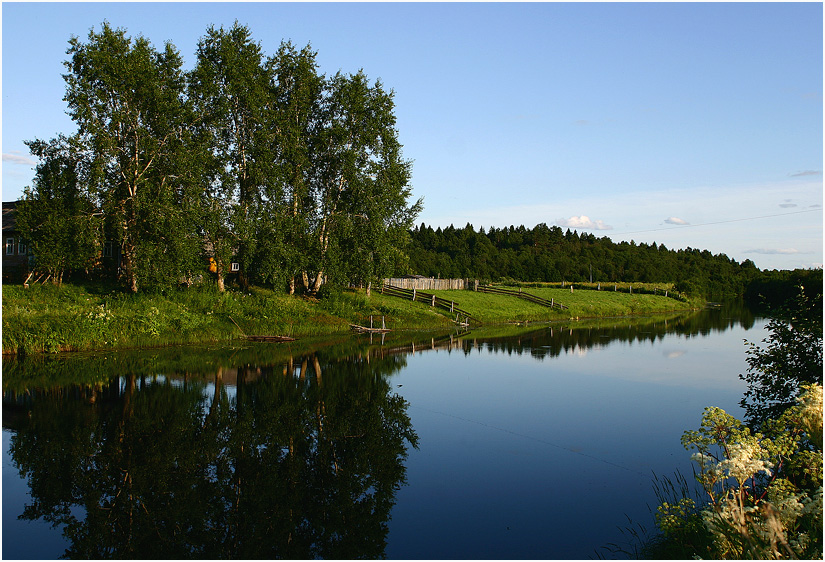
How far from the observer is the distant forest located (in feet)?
383

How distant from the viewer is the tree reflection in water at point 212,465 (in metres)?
9.86

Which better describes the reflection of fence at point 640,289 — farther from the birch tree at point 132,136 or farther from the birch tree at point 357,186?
the birch tree at point 132,136

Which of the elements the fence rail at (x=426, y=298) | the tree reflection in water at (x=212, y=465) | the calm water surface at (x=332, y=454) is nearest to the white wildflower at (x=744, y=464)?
the calm water surface at (x=332, y=454)

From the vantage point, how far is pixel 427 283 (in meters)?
61.2

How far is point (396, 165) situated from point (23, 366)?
25.8 meters

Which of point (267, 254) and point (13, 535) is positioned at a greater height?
point (267, 254)

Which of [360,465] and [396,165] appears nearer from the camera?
[360,465]

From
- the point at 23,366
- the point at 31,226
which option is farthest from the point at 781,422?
the point at 31,226

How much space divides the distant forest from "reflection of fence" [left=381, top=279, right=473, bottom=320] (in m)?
57.1

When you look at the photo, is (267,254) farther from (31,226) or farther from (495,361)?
(495,361)

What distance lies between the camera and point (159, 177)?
33.7 metres

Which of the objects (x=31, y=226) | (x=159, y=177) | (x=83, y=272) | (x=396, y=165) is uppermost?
(x=396, y=165)

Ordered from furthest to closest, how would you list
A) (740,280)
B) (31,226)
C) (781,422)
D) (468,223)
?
(468,223), (740,280), (31,226), (781,422)

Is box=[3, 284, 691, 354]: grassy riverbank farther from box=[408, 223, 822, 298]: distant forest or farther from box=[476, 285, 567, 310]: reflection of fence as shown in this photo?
box=[408, 223, 822, 298]: distant forest
